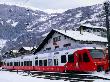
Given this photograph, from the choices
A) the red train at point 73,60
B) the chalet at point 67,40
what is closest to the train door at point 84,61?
the red train at point 73,60

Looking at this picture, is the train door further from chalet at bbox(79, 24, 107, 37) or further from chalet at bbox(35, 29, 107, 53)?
chalet at bbox(79, 24, 107, 37)

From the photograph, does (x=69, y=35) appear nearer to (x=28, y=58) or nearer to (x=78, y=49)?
(x=28, y=58)

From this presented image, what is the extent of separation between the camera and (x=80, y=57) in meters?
31.2

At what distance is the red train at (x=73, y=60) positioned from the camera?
30047mm

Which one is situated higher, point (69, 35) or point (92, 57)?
point (69, 35)

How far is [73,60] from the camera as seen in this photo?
32.7 m

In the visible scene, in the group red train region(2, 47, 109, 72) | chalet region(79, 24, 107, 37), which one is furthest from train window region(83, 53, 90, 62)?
chalet region(79, 24, 107, 37)

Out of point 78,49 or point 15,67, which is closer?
point 78,49

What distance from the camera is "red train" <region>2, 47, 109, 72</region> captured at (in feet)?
98.6

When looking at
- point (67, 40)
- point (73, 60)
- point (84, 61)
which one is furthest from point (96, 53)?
point (67, 40)

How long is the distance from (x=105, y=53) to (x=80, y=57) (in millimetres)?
3007

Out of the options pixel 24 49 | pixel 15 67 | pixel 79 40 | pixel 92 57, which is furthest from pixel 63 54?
pixel 24 49

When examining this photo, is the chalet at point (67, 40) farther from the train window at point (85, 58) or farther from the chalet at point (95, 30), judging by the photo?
the train window at point (85, 58)

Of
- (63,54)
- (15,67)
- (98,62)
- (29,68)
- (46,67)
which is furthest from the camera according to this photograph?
(15,67)
